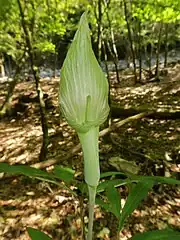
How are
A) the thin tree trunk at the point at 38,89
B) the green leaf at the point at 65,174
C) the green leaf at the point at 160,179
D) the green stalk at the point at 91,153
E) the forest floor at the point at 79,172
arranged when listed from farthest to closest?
the thin tree trunk at the point at 38,89, the forest floor at the point at 79,172, the green leaf at the point at 65,174, the green leaf at the point at 160,179, the green stalk at the point at 91,153

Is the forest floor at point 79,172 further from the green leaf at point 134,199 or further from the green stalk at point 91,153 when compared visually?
the green stalk at point 91,153

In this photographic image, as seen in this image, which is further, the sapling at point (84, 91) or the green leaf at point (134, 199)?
the green leaf at point (134, 199)

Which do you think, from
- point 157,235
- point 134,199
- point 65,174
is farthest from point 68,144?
point 157,235

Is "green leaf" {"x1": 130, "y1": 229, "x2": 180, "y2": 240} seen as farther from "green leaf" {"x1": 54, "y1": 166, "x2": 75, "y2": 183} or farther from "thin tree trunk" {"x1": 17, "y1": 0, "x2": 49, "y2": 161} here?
"thin tree trunk" {"x1": 17, "y1": 0, "x2": 49, "y2": 161}

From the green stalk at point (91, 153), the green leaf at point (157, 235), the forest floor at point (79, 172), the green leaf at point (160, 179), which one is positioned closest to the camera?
the green stalk at point (91, 153)

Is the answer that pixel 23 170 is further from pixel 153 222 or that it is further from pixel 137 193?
pixel 153 222

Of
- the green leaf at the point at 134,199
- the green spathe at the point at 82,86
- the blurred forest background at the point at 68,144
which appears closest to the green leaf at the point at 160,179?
the green leaf at the point at 134,199

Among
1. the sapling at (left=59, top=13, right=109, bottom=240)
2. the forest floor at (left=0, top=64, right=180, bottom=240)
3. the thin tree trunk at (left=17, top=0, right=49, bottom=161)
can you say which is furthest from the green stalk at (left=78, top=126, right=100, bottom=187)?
the thin tree trunk at (left=17, top=0, right=49, bottom=161)
